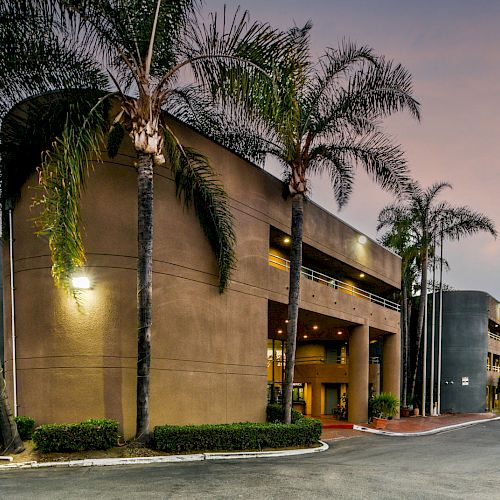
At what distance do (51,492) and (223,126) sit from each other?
12.8 m

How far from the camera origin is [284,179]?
21.9 metres

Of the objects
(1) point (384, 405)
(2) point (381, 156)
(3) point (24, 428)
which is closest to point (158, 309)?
(3) point (24, 428)

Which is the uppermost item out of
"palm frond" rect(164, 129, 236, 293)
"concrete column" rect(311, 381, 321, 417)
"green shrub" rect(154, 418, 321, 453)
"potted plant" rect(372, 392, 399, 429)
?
"palm frond" rect(164, 129, 236, 293)

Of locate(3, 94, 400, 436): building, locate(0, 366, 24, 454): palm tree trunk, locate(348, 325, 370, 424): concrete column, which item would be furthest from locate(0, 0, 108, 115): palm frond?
locate(348, 325, 370, 424): concrete column

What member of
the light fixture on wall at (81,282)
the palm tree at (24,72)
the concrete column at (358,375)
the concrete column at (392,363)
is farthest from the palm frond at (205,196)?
the concrete column at (392,363)

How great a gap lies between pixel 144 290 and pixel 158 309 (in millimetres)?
1984

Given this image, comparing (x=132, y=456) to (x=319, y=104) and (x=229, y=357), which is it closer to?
(x=229, y=357)

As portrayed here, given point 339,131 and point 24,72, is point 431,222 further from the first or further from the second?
point 24,72

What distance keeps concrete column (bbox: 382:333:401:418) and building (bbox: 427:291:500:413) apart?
1284 centimetres

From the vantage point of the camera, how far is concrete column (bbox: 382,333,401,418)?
3259 centimetres

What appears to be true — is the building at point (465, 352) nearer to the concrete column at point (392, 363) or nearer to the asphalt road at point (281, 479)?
the concrete column at point (392, 363)

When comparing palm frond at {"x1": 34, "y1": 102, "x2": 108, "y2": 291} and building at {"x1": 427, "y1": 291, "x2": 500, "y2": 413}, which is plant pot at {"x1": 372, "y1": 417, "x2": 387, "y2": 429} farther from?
building at {"x1": 427, "y1": 291, "x2": 500, "y2": 413}

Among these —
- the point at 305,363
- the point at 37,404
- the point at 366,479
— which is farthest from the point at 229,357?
the point at 305,363

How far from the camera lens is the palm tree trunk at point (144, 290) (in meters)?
13.8
